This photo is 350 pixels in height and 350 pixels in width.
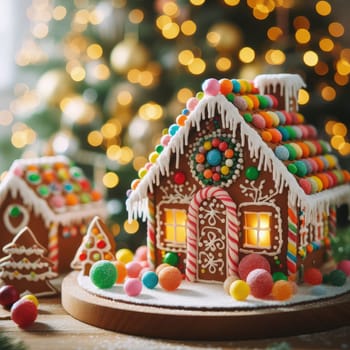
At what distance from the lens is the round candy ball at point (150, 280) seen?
3832mm

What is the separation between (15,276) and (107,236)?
59 cm

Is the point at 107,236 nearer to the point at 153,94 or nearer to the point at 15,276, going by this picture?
the point at 15,276

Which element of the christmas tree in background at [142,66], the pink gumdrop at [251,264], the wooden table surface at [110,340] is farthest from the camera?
the christmas tree in background at [142,66]

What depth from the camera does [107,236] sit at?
423 cm

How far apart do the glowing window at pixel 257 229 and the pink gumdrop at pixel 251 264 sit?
9 centimetres

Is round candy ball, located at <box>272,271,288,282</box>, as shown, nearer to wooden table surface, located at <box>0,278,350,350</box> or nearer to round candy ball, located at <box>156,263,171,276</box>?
wooden table surface, located at <box>0,278,350,350</box>

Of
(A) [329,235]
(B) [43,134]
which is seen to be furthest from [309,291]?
(B) [43,134]

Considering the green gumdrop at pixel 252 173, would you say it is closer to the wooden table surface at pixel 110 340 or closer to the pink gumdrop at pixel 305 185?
the pink gumdrop at pixel 305 185

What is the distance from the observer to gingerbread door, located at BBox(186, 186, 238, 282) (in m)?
3.89

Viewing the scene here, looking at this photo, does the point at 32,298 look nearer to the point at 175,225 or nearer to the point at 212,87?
the point at 175,225

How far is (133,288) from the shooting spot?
3.67 metres

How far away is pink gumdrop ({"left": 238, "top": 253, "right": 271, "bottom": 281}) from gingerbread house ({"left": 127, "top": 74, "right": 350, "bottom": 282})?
7cm

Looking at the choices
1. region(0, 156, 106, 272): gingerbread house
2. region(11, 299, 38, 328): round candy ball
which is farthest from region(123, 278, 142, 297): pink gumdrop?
region(0, 156, 106, 272): gingerbread house

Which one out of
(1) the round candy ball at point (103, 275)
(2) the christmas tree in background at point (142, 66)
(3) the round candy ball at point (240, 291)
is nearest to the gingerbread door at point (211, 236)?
(3) the round candy ball at point (240, 291)
